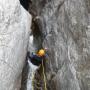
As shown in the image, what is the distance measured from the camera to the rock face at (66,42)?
2.56 metres

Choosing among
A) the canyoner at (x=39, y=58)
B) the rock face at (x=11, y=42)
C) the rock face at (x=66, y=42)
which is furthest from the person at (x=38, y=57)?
the rock face at (x=11, y=42)

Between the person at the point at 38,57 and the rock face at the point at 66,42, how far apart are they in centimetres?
12

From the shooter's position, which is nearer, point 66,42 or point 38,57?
point 66,42

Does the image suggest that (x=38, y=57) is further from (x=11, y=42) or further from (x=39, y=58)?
(x=11, y=42)

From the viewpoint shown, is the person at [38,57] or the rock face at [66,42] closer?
the rock face at [66,42]

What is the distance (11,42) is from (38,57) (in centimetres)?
80

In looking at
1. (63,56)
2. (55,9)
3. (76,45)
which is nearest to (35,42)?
(55,9)

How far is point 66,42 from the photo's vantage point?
2980 millimetres

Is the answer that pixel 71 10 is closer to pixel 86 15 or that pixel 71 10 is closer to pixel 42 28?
pixel 86 15

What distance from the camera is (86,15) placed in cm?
256

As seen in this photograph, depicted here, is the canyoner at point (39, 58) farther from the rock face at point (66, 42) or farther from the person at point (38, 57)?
the rock face at point (66, 42)

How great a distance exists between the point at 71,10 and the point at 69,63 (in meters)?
0.63

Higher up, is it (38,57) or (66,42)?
(66,42)

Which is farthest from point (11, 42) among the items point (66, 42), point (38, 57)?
point (38, 57)
